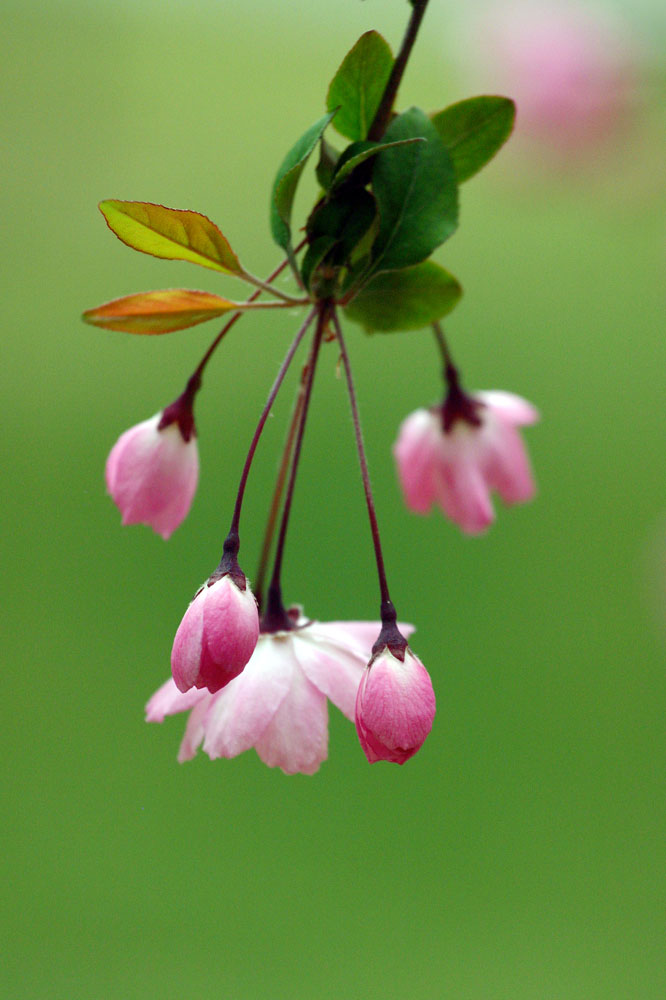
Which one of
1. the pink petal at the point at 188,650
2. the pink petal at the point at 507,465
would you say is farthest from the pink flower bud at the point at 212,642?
the pink petal at the point at 507,465

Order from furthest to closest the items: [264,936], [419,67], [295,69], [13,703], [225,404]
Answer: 1. [295,69]
2. [419,67]
3. [225,404]
4. [13,703]
5. [264,936]

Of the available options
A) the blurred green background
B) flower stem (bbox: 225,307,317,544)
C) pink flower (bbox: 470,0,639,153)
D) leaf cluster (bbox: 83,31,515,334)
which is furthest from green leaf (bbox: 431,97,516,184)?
the blurred green background

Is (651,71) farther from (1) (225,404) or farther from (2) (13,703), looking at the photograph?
(2) (13,703)

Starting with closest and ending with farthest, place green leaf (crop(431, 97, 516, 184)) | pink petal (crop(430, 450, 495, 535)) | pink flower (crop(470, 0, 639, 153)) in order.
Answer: green leaf (crop(431, 97, 516, 184)), pink petal (crop(430, 450, 495, 535)), pink flower (crop(470, 0, 639, 153))

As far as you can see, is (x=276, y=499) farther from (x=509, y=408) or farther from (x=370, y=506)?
(x=509, y=408)

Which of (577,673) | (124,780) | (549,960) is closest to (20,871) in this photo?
(124,780)

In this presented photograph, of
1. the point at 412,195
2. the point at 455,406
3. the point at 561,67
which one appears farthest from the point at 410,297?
the point at 561,67

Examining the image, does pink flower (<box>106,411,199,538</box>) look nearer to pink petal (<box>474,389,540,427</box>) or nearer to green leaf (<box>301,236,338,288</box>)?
green leaf (<box>301,236,338,288</box>)
